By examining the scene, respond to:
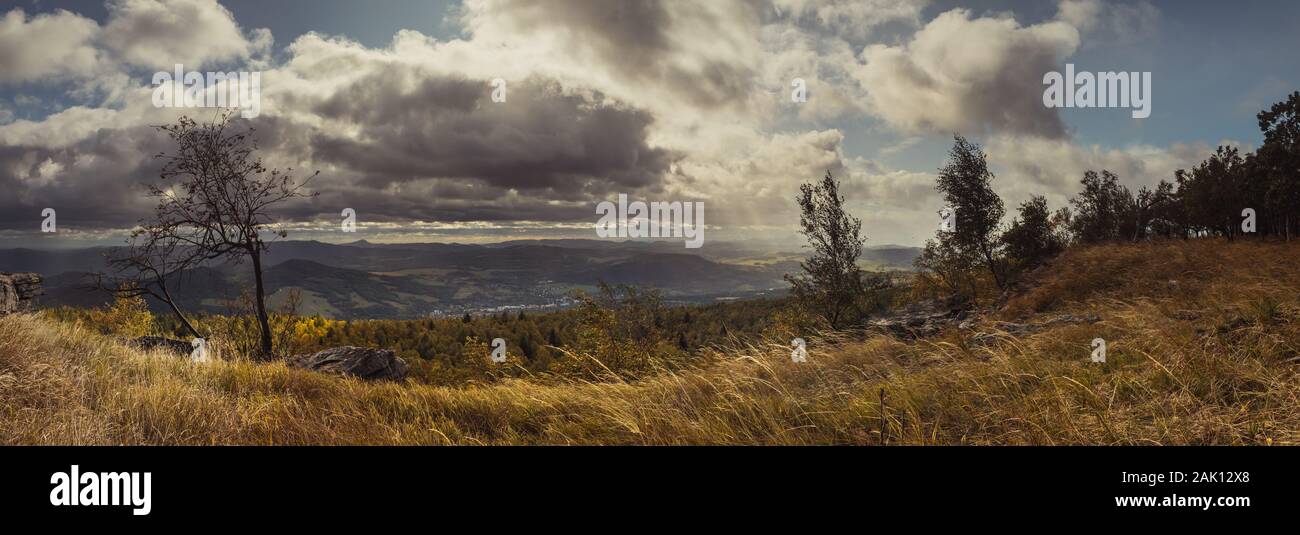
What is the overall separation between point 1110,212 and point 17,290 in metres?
82.7

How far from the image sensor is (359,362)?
614 inches

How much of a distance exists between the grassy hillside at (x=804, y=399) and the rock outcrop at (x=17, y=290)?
6.68m

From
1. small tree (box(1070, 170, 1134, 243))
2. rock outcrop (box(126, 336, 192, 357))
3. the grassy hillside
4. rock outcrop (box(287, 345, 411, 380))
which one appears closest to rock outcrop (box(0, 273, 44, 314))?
rock outcrop (box(126, 336, 192, 357))

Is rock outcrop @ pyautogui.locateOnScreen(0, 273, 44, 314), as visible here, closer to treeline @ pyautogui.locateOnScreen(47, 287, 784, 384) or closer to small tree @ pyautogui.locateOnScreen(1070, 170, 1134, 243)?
treeline @ pyautogui.locateOnScreen(47, 287, 784, 384)

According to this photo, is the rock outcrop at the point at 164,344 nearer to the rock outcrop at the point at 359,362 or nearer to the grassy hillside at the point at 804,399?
the rock outcrop at the point at 359,362

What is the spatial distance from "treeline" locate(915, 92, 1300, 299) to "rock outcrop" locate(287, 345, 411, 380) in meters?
37.0

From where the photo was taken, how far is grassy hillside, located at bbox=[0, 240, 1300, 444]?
200 inches

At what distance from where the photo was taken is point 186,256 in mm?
18406

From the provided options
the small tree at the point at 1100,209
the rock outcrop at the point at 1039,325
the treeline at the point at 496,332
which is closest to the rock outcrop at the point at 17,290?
the treeline at the point at 496,332

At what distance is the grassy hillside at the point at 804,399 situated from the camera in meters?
5.07

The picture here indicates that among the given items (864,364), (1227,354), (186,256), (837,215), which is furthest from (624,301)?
(1227,354)

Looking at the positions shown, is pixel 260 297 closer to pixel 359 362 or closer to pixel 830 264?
pixel 359 362
